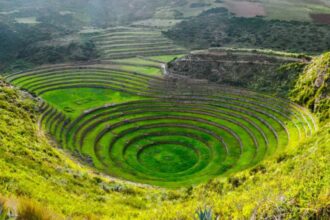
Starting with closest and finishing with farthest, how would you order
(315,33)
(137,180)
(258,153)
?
(137,180), (258,153), (315,33)

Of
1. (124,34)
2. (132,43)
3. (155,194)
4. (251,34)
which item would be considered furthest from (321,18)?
(155,194)

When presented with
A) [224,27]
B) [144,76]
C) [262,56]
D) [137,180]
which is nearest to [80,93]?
[144,76]

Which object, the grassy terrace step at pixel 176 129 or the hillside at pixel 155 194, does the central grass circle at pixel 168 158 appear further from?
the hillside at pixel 155 194

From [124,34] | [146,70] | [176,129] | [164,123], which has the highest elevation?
[124,34]

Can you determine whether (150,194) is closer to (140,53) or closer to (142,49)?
(140,53)

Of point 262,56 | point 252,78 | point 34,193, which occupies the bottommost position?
point 34,193

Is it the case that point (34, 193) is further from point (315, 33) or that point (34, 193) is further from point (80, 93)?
point (315, 33)
